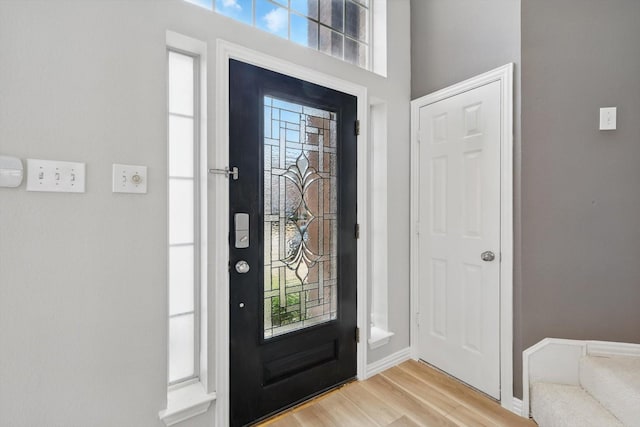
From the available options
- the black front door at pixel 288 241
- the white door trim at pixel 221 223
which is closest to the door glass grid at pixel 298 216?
the black front door at pixel 288 241

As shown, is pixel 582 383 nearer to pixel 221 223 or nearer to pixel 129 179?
pixel 221 223

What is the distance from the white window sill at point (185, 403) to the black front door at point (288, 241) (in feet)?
0.51

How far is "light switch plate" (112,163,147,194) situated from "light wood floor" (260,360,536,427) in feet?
4.64

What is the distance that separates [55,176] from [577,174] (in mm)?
2565

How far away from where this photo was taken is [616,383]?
1522 millimetres

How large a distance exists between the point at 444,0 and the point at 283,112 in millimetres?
1527

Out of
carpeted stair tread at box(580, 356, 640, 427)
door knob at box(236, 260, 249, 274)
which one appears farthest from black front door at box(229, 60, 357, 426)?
carpeted stair tread at box(580, 356, 640, 427)

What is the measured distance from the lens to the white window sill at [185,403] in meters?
1.39

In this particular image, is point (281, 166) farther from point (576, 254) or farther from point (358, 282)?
point (576, 254)

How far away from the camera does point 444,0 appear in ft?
7.23

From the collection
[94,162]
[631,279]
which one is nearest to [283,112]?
[94,162]

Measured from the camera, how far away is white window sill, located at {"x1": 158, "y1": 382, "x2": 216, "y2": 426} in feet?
4.55

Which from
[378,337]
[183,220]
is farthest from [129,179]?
[378,337]

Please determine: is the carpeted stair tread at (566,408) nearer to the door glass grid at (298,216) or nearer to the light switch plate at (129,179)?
the door glass grid at (298,216)
